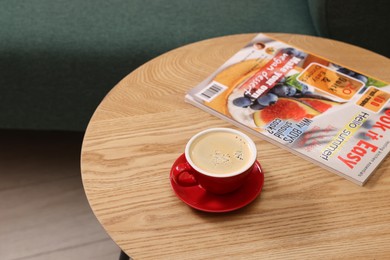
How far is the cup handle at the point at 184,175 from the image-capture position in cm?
71

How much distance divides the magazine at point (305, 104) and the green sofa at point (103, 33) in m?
0.33

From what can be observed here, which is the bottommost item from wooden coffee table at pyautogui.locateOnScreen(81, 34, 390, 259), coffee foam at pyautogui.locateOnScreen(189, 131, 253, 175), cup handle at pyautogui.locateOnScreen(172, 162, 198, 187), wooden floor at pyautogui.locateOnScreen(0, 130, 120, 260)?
wooden floor at pyautogui.locateOnScreen(0, 130, 120, 260)

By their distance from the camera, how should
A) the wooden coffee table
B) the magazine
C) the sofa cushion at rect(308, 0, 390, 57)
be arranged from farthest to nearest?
the sofa cushion at rect(308, 0, 390, 57)
the magazine
the wooden coffee table

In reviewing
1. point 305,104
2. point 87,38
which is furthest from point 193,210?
point 87,38

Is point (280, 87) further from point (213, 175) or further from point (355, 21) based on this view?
point (355, 21)

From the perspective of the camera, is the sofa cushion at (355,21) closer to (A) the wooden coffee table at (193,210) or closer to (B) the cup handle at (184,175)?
(A) the wooden coffee table at (193,210)

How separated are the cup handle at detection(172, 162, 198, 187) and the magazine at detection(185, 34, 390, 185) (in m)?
0.16

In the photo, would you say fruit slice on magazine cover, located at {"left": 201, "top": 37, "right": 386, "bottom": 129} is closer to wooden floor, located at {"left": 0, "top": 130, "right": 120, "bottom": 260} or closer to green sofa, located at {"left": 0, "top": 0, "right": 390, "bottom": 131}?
green sofa, located at {"left": 0, "top": 0, "right": 390, "bottom": 131}

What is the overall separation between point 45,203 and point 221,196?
0.83 m

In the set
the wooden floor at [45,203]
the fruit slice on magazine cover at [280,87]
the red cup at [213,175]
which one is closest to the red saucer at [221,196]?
the red cup at [213,175]

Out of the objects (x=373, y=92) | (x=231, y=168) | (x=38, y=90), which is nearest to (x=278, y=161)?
(x=231, y=168)

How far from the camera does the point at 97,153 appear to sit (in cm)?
80

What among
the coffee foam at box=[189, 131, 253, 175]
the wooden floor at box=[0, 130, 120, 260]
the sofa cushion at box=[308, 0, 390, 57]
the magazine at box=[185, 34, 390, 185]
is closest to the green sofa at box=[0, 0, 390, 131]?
the sofa cushion at box=[308, 0, 390, 57]

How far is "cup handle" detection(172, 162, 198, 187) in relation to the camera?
0.71 m
